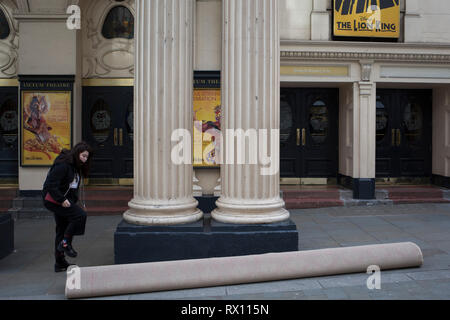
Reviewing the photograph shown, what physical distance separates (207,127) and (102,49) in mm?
3740

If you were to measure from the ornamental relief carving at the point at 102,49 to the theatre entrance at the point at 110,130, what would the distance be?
1.52ft

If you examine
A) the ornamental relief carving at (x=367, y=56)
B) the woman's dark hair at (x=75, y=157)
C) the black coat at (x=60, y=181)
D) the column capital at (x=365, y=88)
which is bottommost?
the black coat at (x=60, y=181)

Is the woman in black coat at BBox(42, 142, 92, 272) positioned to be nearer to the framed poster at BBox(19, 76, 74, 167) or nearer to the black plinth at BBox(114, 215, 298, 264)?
the black plinth at BBox(114, 215, 298, 264)

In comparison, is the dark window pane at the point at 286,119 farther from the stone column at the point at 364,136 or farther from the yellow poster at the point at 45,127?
the yellow poster at the point at 45,127

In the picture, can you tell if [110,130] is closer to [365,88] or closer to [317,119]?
[317,119]

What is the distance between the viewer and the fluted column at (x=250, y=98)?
18.1ft

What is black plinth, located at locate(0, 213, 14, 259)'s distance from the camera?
6.04m

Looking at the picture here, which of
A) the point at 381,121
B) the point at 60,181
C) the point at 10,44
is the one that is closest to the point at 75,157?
the point at 60,181

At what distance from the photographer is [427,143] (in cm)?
1186

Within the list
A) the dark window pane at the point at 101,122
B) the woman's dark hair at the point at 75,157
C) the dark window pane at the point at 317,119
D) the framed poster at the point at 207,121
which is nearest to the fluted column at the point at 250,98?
the woman's dark hair at the point at 75,157

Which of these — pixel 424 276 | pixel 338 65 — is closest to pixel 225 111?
pixel 424 276

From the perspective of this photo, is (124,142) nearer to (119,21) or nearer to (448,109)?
(119,21)

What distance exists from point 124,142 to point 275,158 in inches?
251

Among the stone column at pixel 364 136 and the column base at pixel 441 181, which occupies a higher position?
the stone column at pixel 364 136
